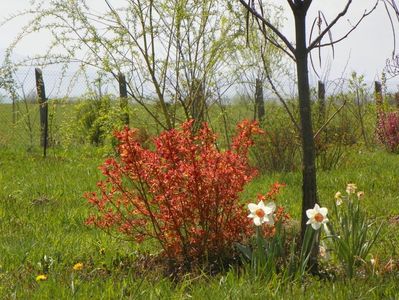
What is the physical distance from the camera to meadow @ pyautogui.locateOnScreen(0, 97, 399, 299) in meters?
3.15

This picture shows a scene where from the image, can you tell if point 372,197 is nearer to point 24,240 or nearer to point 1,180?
point 24,240

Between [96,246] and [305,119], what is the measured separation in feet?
6.07

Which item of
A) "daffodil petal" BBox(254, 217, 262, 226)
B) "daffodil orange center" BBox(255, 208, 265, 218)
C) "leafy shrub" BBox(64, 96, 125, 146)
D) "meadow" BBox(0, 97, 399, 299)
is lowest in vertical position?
"meadow" BBox(0, 97, 399, 299)

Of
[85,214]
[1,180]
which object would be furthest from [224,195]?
[1,180]

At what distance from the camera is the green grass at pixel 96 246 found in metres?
3.14

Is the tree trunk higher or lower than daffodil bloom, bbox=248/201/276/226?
higher

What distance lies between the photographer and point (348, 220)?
12.5ft

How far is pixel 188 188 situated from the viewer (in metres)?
3.82

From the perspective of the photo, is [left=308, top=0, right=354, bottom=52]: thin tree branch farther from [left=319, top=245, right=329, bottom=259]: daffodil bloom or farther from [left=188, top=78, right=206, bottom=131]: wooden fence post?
[left=188, top=78, right=206, bottom=131]: wooden fence post

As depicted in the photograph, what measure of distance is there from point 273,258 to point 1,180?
5082 millimetres

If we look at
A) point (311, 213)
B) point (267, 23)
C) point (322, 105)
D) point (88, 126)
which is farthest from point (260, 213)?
point (88, 126)

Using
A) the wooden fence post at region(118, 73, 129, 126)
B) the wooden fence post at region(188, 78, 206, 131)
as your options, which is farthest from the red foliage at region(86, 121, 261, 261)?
the wooden fence post at region(118, 73, 129, 126)

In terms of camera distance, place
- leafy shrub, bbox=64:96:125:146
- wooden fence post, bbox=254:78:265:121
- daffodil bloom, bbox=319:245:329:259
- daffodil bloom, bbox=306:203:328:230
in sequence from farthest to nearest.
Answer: leafy shrub, bbox=64:96:125:146, wooden fence post, bbox=254:78:265:121, daffodil bloom, bbox=319:245:329:259, daffodil bloom, bbox=306:203:328:230

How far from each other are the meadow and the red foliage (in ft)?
0.81
